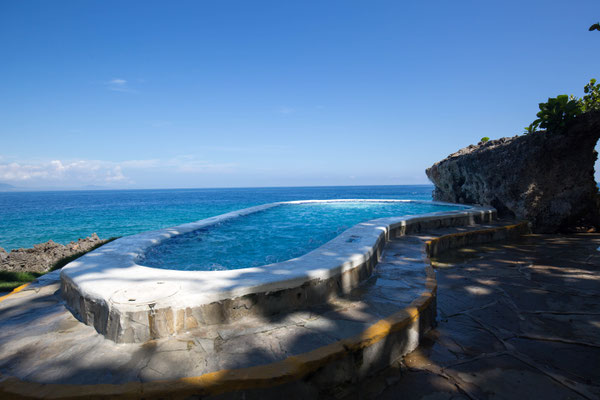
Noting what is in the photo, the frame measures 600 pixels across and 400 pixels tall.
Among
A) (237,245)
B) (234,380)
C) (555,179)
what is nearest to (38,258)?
(237,245)

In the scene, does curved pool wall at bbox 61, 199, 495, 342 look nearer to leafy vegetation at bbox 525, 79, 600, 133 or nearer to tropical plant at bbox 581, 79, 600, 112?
leafy vegetation at bbox 525, 79, 600, 133

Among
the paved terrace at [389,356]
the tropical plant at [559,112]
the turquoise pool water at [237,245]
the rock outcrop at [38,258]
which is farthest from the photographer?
the tropical plant at [559,112]

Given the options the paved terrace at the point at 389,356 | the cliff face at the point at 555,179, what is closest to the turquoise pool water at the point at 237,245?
the paved terrace at the point at 389,356

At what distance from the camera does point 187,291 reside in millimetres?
2324

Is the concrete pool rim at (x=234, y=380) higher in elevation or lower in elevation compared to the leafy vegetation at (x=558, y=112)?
lower

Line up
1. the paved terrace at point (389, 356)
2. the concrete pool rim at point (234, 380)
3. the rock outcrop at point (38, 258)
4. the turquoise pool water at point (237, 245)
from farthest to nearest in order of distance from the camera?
the rock outcrop at point (38, 258)
the turquoise pool water at point (237, 245)
the paved terrace at point (389, 356)
the concrete pool rim at point (234, 380)

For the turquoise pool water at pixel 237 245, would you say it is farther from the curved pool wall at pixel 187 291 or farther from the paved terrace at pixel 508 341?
the paved terrace at pixel 508 341

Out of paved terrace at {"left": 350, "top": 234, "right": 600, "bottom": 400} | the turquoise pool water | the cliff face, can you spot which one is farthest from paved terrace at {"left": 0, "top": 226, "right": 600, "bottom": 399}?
the cliff face

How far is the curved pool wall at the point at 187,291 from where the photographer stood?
212 cm

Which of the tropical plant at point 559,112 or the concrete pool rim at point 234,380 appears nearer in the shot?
the concrete pool rim at point 234,380

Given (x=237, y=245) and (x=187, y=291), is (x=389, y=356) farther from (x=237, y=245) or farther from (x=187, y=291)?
(x=237, y=245)

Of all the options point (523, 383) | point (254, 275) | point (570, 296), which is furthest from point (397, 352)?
point (570, 296)

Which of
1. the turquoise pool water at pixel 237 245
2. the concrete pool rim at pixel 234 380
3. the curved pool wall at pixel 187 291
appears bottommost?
→ the turquoise pool water at pixel 237 245

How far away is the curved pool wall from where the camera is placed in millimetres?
2119
